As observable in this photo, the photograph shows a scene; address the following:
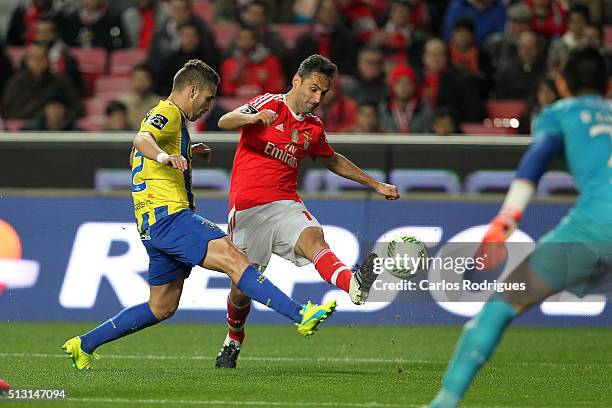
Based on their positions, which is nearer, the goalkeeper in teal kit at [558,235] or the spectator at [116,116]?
the goalkeeper in teal kit at [558,235]

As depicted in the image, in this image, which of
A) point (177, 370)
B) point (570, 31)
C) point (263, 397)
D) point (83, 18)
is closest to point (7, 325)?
point (177, 370)

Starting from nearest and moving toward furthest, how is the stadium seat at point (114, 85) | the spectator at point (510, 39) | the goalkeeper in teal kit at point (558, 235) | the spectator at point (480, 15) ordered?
1. the goalkeeper in teal kit at point (558, 235)
2. the spectator at point (510, 39)
3. the stadium seat at point (114, 85)
4. the spectator at point (480, 15)

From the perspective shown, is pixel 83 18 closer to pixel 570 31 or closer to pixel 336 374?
pixel 570 31

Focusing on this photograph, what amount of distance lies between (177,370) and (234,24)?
9038mm

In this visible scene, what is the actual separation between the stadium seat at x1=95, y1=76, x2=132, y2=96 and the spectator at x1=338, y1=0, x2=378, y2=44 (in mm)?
3010

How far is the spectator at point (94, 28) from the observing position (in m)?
16.5

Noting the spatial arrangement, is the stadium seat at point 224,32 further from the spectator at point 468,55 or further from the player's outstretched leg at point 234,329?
the player's outstretched leg at point 234,329

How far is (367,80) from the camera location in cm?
1491

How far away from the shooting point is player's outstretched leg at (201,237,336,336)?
24.7ft

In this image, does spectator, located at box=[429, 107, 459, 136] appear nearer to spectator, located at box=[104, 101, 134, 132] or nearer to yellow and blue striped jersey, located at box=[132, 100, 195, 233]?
spectator, located at box=[104, 101, 134, 132]

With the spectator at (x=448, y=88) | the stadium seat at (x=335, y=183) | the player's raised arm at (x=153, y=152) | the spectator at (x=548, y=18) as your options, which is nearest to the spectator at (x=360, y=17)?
the spectator at (x=448, y=88)

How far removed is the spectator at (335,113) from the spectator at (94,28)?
3827 millimetres

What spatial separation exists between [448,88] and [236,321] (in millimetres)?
6663

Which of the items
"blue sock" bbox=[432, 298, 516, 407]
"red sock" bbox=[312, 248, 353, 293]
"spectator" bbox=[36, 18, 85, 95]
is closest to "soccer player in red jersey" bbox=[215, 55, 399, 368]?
"red sock" bbox=[312, 248, 353, 293]
